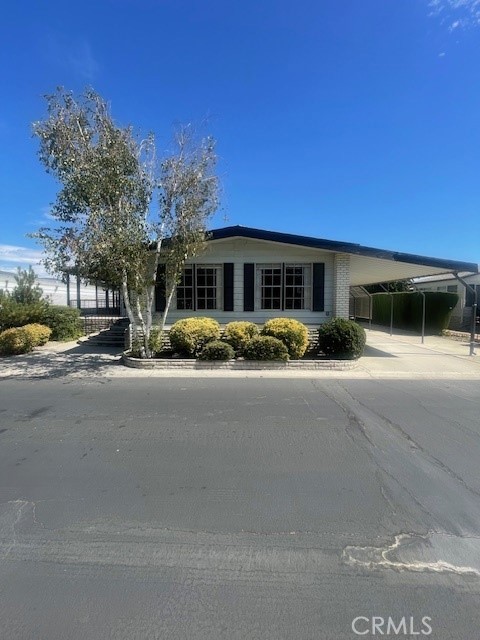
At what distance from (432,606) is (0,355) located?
44.4 ft

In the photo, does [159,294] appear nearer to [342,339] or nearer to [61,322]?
[342,339]

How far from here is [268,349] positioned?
10367 millimetres

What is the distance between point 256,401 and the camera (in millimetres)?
6945

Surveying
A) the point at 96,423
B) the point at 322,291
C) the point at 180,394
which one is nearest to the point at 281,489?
the point at 96,423

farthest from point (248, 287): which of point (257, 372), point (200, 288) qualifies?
point (257, 372)

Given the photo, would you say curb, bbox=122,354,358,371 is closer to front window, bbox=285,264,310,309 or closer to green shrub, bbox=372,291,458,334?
front window, bbox=285,264,310,309

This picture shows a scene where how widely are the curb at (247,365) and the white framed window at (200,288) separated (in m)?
3.18

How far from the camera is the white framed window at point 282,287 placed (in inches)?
516

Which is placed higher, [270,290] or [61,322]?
[270,290]

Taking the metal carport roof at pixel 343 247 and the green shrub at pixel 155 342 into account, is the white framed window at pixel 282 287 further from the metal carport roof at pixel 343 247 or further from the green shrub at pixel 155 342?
the green shrub at pixel 155 342

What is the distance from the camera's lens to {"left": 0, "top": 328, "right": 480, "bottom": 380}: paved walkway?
9586 mm

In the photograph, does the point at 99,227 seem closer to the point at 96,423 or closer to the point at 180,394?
the point at 180,394

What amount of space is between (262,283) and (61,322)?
8824 mm

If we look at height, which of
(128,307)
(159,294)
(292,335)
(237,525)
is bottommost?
(237,525)
